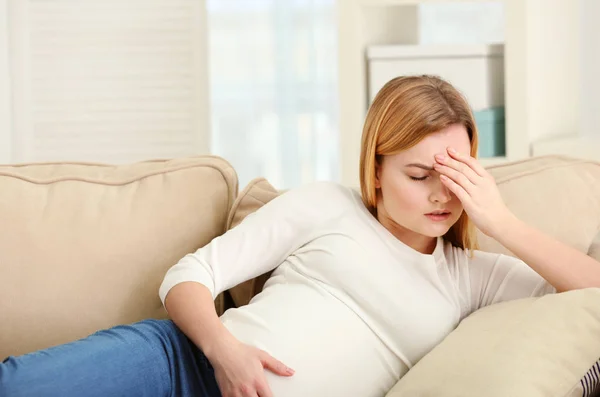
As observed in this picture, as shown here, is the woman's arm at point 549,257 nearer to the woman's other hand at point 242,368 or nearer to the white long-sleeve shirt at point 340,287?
the white long-sleeve shirt at point 340,287

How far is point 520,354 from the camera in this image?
112cm

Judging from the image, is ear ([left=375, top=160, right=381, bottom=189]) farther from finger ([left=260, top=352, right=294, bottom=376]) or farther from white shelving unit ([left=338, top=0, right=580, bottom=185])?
white shelving unit ([left=338, top=0, right=580, bottom=185])

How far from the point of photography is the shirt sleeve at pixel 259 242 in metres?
1.42

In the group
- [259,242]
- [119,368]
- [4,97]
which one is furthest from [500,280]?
[4,97]

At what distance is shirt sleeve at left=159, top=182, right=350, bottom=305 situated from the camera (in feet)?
4.65

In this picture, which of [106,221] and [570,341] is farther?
[106,221]

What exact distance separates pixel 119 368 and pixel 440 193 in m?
0.59

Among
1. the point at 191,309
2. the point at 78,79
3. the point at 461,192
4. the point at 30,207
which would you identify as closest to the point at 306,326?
the point at 191,309

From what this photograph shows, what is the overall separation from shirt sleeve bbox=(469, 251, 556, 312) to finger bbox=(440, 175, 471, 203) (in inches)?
6.1

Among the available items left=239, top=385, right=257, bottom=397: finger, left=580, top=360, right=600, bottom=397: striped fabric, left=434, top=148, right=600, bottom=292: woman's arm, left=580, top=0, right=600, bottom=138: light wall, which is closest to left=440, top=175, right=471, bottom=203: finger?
left=434, top=148, right=600, bottom=292: woman's arm

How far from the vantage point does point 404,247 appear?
1.47 metres

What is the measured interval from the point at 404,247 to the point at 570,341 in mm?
376

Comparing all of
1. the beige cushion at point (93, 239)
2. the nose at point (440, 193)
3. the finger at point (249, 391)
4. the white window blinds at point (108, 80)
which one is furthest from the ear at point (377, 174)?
the white window blinds at point (108, 80)

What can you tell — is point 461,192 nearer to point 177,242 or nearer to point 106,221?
point 177,242
